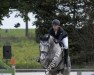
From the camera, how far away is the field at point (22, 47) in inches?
1139

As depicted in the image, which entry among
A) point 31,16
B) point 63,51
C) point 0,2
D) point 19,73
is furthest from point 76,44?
point 63,51

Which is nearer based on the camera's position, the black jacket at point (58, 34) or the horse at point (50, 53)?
the horse at point (50, 53)

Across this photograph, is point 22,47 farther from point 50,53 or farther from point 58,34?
point 50,53

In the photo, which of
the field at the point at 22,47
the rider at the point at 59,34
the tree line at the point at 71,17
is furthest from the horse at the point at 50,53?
the tree line at the point at 71,17

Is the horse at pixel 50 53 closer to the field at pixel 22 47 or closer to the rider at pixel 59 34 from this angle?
the rider at pixel 59 34

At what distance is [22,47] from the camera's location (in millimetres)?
35656

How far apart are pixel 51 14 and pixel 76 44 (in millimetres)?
2417

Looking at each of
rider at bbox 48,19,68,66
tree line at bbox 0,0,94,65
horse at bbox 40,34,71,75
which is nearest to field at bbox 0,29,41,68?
tree line at bbox 0,0,94,65

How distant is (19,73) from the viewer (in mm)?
22969

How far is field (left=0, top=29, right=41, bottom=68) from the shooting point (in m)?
28.9

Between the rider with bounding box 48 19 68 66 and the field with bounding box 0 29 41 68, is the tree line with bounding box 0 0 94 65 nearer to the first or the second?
the field with bounding box 0 29 41 68

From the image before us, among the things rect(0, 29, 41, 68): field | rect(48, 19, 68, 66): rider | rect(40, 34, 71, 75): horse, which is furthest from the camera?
rect(0, 29, 41, 68): field

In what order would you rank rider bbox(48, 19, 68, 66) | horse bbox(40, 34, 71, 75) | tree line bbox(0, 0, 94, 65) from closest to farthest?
horse bbox(40, 34, 71, 75), rider bbox(48, 19, 68, 66), tree line bbox(0, 0, 94, 65)

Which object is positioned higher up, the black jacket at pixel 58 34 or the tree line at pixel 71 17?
the tree line at pixel 71 17
